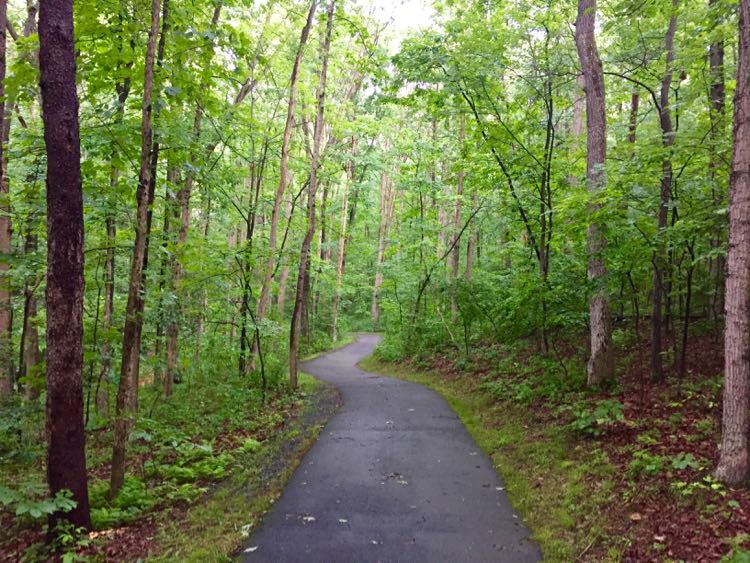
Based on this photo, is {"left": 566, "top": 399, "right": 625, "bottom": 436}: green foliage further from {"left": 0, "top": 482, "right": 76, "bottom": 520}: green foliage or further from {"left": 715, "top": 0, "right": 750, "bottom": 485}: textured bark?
{"left": 0, "top": 482, "right": 76, "bottom": 520}: green foliage

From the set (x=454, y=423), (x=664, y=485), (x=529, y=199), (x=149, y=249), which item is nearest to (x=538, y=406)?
(x=454, y=423)

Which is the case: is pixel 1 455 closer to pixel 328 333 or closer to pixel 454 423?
pixel 454 423

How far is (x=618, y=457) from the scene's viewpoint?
5902 mm

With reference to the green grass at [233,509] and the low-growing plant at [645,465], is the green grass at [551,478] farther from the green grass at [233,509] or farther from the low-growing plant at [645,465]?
the green grass at [233,509]

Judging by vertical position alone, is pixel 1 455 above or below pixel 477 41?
below

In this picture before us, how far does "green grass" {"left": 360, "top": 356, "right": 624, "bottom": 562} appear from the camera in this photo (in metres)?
4.48

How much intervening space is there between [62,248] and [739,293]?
22.4 feet

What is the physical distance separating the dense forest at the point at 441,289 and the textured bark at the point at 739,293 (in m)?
0.02

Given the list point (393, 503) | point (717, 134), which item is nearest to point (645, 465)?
point (393, 503)

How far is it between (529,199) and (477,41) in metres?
4.25

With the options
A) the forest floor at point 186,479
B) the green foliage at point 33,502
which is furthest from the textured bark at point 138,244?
the green foliage at point 33,502

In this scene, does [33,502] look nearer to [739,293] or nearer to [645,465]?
[645,465]

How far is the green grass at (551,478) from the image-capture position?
4484mm

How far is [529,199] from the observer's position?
12.4 metres
